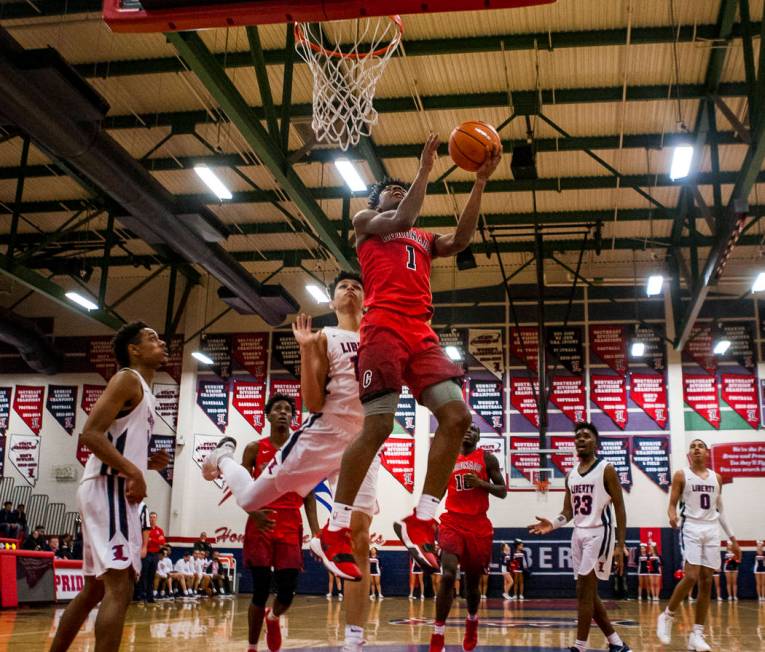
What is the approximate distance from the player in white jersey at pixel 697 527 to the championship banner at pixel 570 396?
13843 mm

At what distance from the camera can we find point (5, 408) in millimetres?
26547

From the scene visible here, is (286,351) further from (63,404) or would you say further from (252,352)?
(63,404)

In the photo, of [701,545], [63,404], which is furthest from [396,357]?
[63,404]

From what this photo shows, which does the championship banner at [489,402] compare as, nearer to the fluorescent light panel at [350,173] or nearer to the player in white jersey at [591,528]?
the fluorescent light panel at [350,173]

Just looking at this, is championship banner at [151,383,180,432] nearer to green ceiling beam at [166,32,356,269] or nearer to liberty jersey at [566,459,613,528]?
green ceiling beam at [166,32,356,269]

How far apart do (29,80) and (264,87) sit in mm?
3198

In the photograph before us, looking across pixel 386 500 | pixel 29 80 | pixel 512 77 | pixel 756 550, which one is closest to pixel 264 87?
pixel 29 80

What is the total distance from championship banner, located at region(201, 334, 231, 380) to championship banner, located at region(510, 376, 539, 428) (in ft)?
29.0

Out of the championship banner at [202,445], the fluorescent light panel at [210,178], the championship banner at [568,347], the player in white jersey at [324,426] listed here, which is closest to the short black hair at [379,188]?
the player in white jersey at [324,426]

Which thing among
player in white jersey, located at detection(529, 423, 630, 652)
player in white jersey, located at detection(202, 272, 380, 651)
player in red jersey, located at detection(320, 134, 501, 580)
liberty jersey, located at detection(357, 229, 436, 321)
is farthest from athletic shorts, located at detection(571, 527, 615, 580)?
liberty jersey, located at detection(357, 229, 436, 321)

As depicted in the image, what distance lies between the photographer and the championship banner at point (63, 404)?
26203 millimetres

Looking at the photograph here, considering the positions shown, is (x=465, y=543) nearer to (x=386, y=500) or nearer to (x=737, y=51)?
(x=737, y=51)

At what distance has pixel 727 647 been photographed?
9.09m

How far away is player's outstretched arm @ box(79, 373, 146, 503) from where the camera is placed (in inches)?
181
